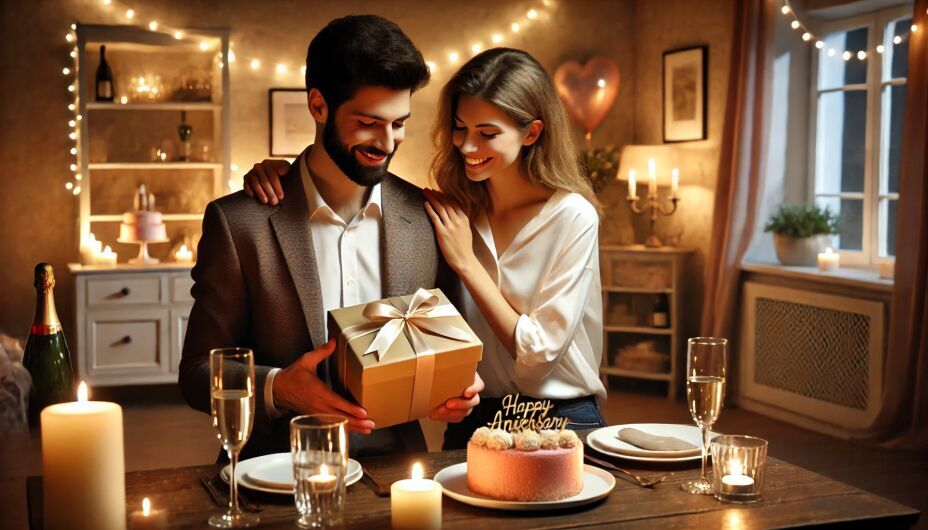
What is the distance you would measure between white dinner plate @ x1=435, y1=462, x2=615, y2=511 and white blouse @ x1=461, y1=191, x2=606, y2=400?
38 cm

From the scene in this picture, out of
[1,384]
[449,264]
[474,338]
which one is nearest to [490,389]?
[449,264]

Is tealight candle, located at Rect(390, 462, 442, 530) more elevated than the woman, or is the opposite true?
the woman

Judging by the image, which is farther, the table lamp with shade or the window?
the table lamp with shade

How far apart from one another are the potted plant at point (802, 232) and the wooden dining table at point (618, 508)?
3.67 metres

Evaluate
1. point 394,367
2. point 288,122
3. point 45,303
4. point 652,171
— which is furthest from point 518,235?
point 288,122

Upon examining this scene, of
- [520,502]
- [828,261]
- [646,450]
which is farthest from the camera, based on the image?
[828,261]

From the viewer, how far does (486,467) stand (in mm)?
1478

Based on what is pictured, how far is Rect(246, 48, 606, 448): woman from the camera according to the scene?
1.98 meters

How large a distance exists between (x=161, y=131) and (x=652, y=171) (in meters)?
2.80

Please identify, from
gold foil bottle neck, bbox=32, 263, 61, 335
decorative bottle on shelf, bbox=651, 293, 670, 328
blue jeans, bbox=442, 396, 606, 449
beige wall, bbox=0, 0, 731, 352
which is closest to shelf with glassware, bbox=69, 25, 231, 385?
beige wall, bbox=0, 0, 731, 352

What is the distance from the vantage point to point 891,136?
192 inches

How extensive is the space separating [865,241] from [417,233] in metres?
3.65

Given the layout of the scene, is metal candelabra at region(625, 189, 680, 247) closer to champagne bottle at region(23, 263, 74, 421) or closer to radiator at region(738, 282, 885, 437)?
radiator at region(738, 282, 885, 437)

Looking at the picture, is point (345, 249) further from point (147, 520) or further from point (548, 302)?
point (147, 520)
